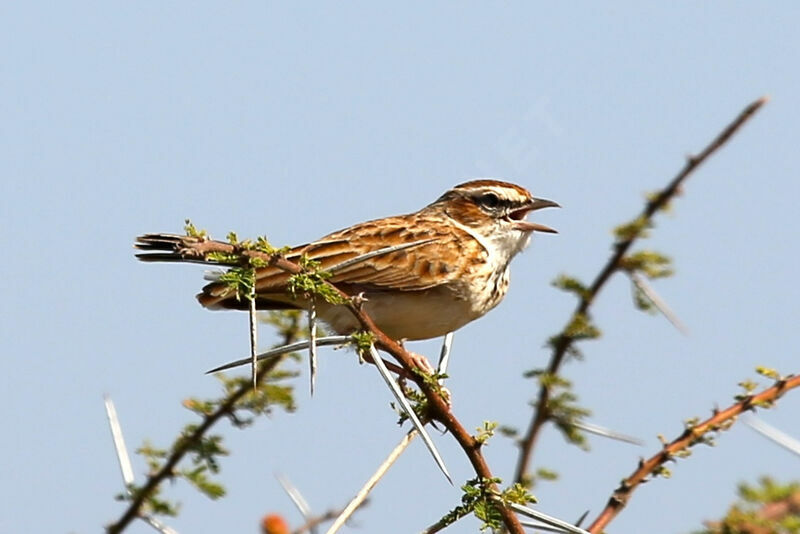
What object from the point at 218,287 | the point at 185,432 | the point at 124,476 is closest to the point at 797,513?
the point at 124,476

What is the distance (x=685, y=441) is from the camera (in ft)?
13.6

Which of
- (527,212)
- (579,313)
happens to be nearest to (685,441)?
(579,313)

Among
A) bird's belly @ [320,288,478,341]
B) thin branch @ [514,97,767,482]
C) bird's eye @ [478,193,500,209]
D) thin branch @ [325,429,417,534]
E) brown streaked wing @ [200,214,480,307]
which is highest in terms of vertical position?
bird's eye @ [478,193,500,209]

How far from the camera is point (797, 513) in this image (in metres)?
2.95

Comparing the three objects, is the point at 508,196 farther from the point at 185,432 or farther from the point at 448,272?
the point at 185,432

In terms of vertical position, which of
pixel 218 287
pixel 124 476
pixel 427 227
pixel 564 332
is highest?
pixel 427 227

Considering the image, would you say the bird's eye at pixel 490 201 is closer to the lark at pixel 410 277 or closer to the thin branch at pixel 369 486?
the lark at pixel 410 277

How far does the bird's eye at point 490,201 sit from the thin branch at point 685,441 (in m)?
3.25

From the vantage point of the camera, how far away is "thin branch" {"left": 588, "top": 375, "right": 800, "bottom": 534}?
163 inches

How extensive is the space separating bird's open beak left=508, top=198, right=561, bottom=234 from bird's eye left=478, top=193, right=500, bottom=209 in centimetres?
14

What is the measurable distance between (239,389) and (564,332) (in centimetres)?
137

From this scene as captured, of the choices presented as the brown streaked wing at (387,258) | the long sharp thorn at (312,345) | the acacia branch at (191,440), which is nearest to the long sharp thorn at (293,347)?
the long sharp thorn at (312,345)

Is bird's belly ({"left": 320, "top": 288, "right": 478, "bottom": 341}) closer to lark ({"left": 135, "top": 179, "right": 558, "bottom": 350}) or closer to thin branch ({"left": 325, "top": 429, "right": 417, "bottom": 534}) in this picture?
lark ({"left": 135, "top": 179, "right": 558, "bottom": 350})

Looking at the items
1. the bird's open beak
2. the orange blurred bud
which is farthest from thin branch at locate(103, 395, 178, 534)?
the bird's open beak
